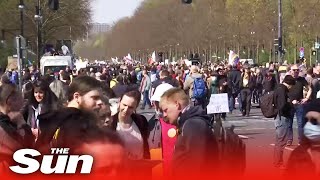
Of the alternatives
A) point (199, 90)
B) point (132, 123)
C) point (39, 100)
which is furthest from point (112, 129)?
point (199, 90)

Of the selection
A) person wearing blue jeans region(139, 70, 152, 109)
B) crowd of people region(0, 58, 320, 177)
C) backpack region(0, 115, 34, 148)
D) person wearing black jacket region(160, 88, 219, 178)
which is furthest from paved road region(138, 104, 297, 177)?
backpack region(0, 115, 34, 148)

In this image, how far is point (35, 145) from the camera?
5219 mm

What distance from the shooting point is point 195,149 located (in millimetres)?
5648

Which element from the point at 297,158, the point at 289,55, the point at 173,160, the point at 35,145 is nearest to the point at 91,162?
the point at 35,145

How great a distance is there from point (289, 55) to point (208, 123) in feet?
239

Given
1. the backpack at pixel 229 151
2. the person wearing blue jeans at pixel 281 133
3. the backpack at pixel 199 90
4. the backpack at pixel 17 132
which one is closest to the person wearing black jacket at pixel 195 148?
the backpack at pixel 229 151

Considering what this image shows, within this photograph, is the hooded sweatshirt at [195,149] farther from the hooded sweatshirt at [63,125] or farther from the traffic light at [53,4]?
Answer: the traffic light at [53,4]

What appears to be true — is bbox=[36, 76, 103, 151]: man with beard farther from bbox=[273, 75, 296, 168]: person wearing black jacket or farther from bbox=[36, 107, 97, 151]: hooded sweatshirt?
bbox=[273, 75, 296, 168]: person wearing black jacket

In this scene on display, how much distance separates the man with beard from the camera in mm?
4938

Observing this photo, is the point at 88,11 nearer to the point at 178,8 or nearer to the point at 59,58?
the point at 178,8

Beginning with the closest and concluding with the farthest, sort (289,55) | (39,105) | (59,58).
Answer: (39,105)
(59,58)
(289,55)

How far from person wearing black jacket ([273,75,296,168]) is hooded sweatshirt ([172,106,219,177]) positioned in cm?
764

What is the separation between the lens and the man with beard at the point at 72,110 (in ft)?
16.2

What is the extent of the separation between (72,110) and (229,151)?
1640 millimetres
